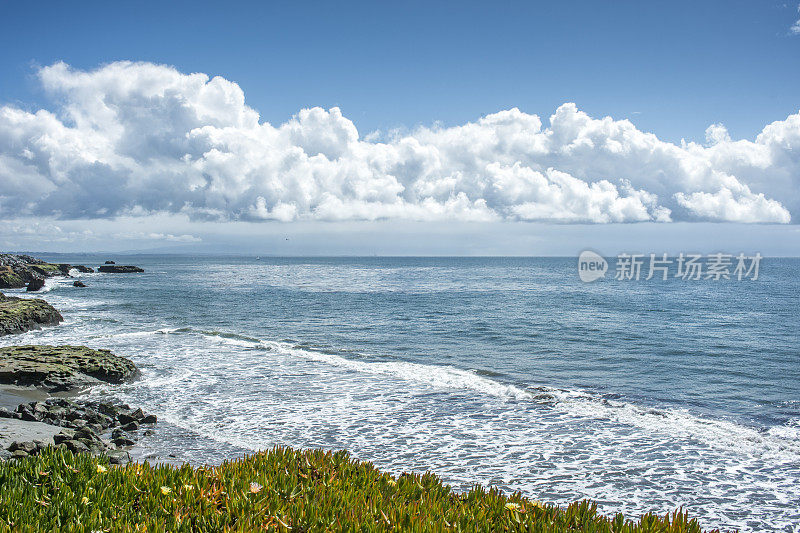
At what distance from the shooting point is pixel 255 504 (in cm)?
587

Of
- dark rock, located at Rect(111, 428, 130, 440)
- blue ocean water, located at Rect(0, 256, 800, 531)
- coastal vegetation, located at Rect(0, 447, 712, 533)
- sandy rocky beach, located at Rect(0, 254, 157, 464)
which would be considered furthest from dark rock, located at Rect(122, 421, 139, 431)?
coastal vegetation, located at Rect(0, 447, 712, 533)

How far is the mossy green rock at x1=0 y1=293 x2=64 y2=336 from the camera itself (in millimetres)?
30547

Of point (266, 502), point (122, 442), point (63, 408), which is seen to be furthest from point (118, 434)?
point (266, 502)

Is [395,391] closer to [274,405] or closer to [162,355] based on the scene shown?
[274,405]

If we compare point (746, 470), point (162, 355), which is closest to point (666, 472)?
point (746, 470)

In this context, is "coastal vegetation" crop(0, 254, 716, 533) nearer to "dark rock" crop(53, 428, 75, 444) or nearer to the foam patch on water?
the foam patch on water

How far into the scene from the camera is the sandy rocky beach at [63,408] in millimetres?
11305

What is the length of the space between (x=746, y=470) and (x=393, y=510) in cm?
986

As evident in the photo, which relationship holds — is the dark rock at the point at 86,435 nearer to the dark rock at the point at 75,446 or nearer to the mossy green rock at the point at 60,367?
the dark rock at the point at 75,446

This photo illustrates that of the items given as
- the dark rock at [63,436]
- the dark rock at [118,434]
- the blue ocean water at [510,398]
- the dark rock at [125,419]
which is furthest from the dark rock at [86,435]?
the dark rock at [125,419]

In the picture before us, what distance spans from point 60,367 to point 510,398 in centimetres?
1594

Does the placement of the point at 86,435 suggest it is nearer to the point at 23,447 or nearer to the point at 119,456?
the point at 119,456

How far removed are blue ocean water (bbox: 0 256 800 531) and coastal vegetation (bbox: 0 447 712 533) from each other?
4.40m

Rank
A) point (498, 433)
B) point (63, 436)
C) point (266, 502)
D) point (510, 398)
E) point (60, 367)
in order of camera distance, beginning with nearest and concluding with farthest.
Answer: point (266, 502) < point (63, 436) < point (498, 433) < point (510, 398) < point (60, 367)
